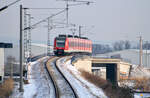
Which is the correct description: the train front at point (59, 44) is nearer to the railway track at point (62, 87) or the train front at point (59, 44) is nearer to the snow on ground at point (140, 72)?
the snow on ground at point (140, 72)

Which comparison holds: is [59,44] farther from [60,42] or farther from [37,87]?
[37,87]

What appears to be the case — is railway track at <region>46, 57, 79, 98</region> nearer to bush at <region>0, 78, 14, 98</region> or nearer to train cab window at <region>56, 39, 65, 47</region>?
bush at <region>0, 78, 14, 98</region>

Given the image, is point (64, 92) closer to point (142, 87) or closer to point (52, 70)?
point (142, 87)

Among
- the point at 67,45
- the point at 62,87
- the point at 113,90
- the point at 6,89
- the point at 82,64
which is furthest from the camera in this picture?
the point at 67,45

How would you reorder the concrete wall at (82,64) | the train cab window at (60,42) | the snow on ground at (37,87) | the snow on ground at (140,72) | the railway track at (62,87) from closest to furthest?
the railway track at (62,87) → the snow on ground at (37,87) → the concrete wall at (82,64) → the train cab window at (60,42) → the snow on ground at (140,72)

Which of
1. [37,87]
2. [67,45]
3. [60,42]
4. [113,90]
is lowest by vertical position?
[37,87]

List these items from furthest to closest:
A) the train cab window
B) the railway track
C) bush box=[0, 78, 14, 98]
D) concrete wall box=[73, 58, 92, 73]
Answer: the train cab window → concrete wall box=[73, 58, 92, 73] → the railway track → bush box=[0, 78, 14, 98]

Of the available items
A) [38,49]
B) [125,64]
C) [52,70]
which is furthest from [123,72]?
[38,49]

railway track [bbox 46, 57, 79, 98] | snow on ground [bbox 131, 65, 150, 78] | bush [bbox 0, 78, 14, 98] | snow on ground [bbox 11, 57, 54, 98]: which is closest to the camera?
bush [bbox 0, 78, 14, 98]

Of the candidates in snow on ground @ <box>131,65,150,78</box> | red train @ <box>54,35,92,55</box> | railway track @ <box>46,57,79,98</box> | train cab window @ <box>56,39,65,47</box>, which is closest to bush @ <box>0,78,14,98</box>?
railway track @ <box>46,57,79,98</box>

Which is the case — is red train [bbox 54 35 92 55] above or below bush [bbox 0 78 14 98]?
above

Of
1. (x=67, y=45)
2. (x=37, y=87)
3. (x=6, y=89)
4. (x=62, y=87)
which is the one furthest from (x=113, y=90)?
(x=67, y=45)

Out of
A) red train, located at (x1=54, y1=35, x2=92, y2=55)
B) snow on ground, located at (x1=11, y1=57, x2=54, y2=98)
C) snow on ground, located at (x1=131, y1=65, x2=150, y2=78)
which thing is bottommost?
snow on ground, located at (x1=131, y1=65, x2=150, y2=78)

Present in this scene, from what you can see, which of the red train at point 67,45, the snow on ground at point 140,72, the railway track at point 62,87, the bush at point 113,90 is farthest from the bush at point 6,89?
the snow on ground at point 140,72
